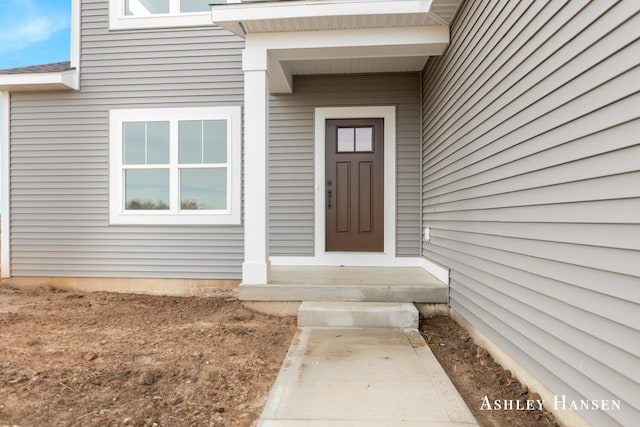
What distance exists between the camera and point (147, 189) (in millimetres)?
4879

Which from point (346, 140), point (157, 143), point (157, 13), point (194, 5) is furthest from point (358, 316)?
point (157, 13)

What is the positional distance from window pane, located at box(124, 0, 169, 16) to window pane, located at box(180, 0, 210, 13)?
24cm

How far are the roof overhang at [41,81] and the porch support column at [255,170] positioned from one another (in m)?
2.85

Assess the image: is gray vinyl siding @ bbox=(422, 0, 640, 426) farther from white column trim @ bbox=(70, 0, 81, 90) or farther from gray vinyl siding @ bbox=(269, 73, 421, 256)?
white column trim @ bbox=(70, 0, 81, 90)

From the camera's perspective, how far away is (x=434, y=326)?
3.30m

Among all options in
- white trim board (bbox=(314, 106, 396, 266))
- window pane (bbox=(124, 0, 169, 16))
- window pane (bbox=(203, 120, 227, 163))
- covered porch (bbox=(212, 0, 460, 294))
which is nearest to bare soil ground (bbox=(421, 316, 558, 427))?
covered porch (bbox=(212, 0, 460, 294))

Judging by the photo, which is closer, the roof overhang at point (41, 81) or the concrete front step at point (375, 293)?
the concrete front step at point (375, 293)

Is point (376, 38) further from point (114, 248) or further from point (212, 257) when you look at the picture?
point (114, 248)

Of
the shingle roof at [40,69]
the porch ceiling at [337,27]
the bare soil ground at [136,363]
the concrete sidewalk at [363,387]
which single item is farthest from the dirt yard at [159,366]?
the shingle roof at [40,69]

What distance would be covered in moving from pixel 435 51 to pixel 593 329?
3.12 metres

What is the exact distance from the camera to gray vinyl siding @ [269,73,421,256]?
4.77 m

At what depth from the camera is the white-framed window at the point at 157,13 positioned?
4746 mm

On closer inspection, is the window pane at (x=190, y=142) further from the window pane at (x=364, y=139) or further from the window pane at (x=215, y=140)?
the window pane at (x=364, y=139)

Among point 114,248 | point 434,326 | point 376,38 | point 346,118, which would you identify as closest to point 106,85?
point 114,248
